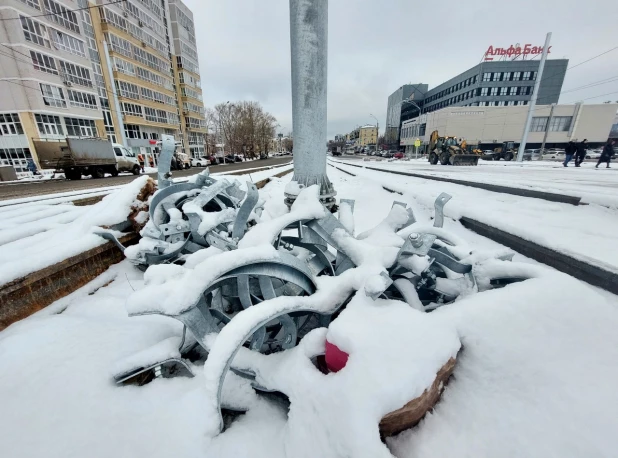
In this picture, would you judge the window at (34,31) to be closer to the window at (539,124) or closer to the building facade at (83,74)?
the building facade at (83,74)

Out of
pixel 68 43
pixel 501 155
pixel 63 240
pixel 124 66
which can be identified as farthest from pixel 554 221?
pixel 124 66

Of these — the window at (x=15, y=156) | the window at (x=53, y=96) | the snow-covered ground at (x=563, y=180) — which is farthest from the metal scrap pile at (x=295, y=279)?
the window at (x=53, y=96)

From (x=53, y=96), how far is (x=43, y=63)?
9.08 ft

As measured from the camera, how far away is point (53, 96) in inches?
1025

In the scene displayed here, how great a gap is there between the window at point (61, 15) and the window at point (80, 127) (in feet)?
29.0

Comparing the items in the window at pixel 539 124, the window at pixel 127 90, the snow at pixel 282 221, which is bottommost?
the snow at pixel 282 221

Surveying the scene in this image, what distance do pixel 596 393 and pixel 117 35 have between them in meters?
47.8

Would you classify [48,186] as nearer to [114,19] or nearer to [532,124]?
[114,19]

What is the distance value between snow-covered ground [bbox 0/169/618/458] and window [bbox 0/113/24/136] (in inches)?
1368

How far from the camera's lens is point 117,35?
33.8 metres

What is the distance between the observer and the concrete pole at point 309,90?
4.21m

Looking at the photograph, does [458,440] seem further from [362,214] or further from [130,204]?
[362,214]

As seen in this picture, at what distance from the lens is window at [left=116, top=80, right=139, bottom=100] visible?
34.2 metres

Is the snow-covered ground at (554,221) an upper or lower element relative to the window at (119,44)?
lower
